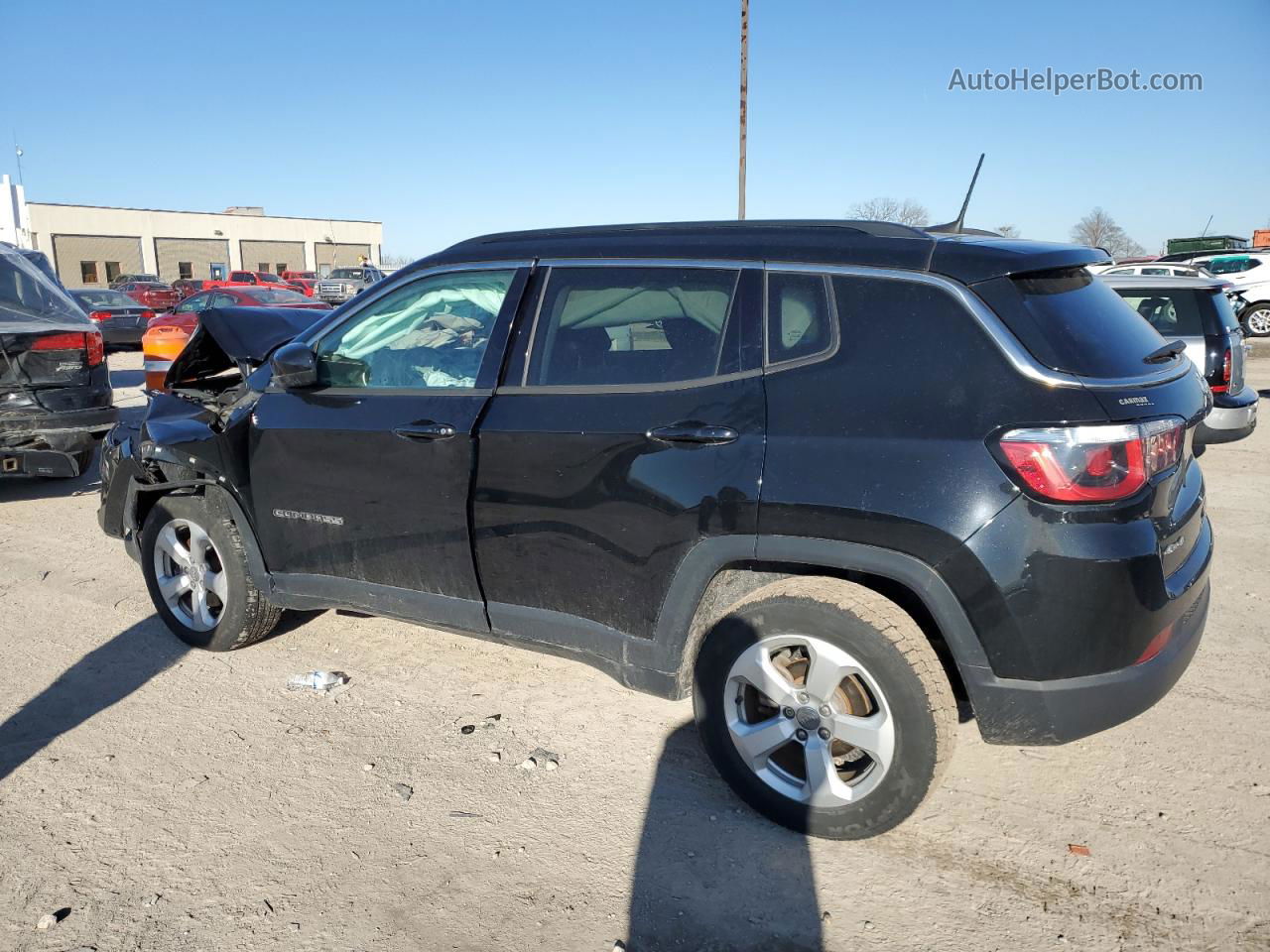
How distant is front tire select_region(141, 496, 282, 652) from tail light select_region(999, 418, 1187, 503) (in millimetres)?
3220

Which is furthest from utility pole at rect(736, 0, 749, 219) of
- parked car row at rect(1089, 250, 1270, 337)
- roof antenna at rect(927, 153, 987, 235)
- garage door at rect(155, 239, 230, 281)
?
garage door at rect(155, 239, 230, 281)

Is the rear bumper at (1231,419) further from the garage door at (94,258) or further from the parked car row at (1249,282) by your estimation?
the garage door at (94,258)

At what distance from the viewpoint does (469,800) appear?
312 cm

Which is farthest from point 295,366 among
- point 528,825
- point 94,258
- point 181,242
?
point 181,242

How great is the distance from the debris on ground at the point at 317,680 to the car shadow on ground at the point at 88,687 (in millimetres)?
656

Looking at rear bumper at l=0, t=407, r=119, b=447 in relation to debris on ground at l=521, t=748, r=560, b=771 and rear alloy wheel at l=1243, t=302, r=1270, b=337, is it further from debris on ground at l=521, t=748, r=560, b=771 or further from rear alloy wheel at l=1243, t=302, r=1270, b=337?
rear alloy wheel at l=1243, t=302, r=1270, b=337

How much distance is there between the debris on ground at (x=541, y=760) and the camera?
333 centimetres

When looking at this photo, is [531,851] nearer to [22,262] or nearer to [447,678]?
[447,678]

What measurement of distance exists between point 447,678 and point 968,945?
239 centimetres

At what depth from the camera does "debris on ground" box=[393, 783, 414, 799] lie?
315 centimetres

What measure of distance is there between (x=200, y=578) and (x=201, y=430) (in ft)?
2.33

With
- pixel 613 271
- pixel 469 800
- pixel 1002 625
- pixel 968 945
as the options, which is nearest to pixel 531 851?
pixel 469 800

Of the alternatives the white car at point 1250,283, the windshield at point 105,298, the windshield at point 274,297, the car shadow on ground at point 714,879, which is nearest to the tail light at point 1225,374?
the car shadow on ground at point 714,879

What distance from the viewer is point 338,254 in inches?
2808
